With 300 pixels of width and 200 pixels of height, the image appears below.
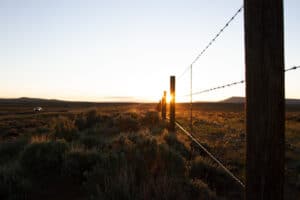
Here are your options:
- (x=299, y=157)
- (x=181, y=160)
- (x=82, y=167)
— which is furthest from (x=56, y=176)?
(x=299, y=157)

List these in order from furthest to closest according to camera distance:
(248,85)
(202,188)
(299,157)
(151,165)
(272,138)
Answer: (299,157), (151,165), (202,188), (248,85), (272,138)

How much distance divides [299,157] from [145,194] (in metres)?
5.45

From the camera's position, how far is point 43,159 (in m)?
7.43

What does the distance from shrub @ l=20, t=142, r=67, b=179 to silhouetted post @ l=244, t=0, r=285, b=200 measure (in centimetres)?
472

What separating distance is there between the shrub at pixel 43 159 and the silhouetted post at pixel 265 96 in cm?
472

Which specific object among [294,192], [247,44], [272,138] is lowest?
[294,192]

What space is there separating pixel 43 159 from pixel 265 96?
553cm

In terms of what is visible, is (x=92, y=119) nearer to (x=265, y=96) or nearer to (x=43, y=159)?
(x=43, y=159)

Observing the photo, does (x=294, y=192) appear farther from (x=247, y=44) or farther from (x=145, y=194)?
(x=247, y=44)

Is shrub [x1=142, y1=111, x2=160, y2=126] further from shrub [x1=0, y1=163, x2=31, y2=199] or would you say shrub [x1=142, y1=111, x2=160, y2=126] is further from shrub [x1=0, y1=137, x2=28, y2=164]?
shrub [x1=0, y1=163, x2=31, y2=199]

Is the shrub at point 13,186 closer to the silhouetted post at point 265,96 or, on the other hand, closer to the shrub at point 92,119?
the silhouetted post at point 265,96

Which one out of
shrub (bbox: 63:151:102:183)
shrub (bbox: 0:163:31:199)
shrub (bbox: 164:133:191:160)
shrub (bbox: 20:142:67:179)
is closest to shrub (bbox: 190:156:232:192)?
shrub (bbox: 164:133:191:160)

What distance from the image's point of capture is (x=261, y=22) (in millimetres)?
2961

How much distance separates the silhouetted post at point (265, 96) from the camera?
291 centimetres
